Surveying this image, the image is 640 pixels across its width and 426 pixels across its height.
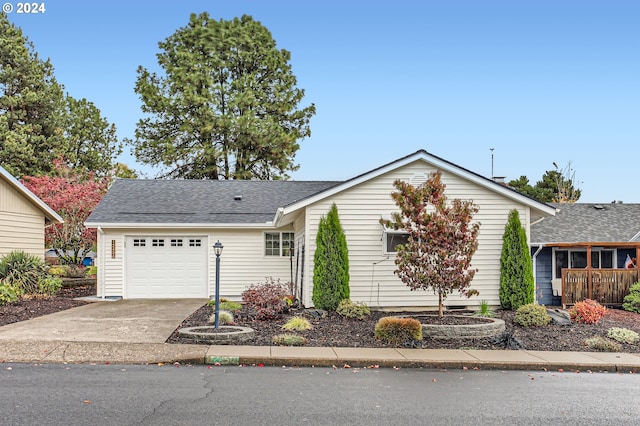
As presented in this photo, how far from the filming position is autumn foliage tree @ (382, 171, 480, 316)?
40.4ft

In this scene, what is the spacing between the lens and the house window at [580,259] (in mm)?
21375

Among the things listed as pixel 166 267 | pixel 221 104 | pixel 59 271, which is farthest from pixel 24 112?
pixel 166 267

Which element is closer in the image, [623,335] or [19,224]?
[623,335]

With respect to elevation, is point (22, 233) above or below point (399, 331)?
above

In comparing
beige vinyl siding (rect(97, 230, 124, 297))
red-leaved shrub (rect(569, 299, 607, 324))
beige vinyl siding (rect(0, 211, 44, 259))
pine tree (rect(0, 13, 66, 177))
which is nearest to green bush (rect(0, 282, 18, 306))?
beige vinyl siding (rect(97, 230, 124, 297))

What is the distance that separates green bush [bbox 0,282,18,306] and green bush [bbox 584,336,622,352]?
535 inches

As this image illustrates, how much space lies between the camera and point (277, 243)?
20.5 meters

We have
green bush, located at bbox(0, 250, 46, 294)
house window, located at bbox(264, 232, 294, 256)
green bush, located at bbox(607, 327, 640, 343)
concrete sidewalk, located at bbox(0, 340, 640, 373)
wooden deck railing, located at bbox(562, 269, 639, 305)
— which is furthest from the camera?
house window, located at bbox(264, 232, 294, 256)

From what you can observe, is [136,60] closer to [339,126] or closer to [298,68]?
[298,68]

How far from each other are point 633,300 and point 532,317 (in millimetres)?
6439

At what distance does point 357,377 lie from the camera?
886 centimetres

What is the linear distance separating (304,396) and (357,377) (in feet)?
5.21

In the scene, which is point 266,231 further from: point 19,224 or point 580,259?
point 580,259

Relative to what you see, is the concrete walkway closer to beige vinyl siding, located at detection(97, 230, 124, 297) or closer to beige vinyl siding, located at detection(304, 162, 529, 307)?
beige vinyl siding, located at detection(304, 162, 529, 307)
